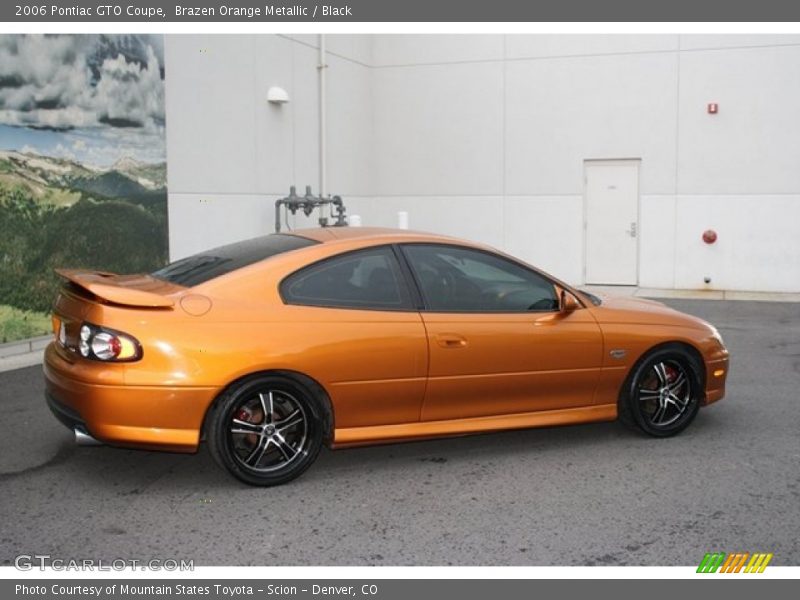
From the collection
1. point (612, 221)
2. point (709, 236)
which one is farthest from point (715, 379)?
point (612, 221)

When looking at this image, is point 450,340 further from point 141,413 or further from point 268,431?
point 141,413

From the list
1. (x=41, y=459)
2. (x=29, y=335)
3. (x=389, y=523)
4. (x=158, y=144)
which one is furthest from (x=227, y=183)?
(x=389, y=523)

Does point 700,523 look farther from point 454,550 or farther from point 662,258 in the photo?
point 662,258

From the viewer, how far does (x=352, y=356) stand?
5.24 meters

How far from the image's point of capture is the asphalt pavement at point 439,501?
4293 mm

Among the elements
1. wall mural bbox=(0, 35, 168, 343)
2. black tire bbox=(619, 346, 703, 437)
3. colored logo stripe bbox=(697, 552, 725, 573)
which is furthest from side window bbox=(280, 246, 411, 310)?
wall mural bbox=(0, 35, 168, 343)

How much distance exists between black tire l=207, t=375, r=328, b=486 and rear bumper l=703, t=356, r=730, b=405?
2821 mm

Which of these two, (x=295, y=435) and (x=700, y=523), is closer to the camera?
(x=700, y=523)

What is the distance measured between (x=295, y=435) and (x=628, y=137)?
37.4ft

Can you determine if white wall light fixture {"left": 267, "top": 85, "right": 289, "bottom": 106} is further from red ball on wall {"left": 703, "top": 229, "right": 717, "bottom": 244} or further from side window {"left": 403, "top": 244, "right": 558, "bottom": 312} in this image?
side window {"left": 403, "top": 244, "right": 558, "bottom": 312}

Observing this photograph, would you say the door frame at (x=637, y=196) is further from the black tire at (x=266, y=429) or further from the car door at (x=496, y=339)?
the black tire at (x=266, y=429)

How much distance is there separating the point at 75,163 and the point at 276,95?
370 cm

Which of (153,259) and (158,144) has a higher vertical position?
(158,144)

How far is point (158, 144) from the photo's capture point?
11.0 meters
